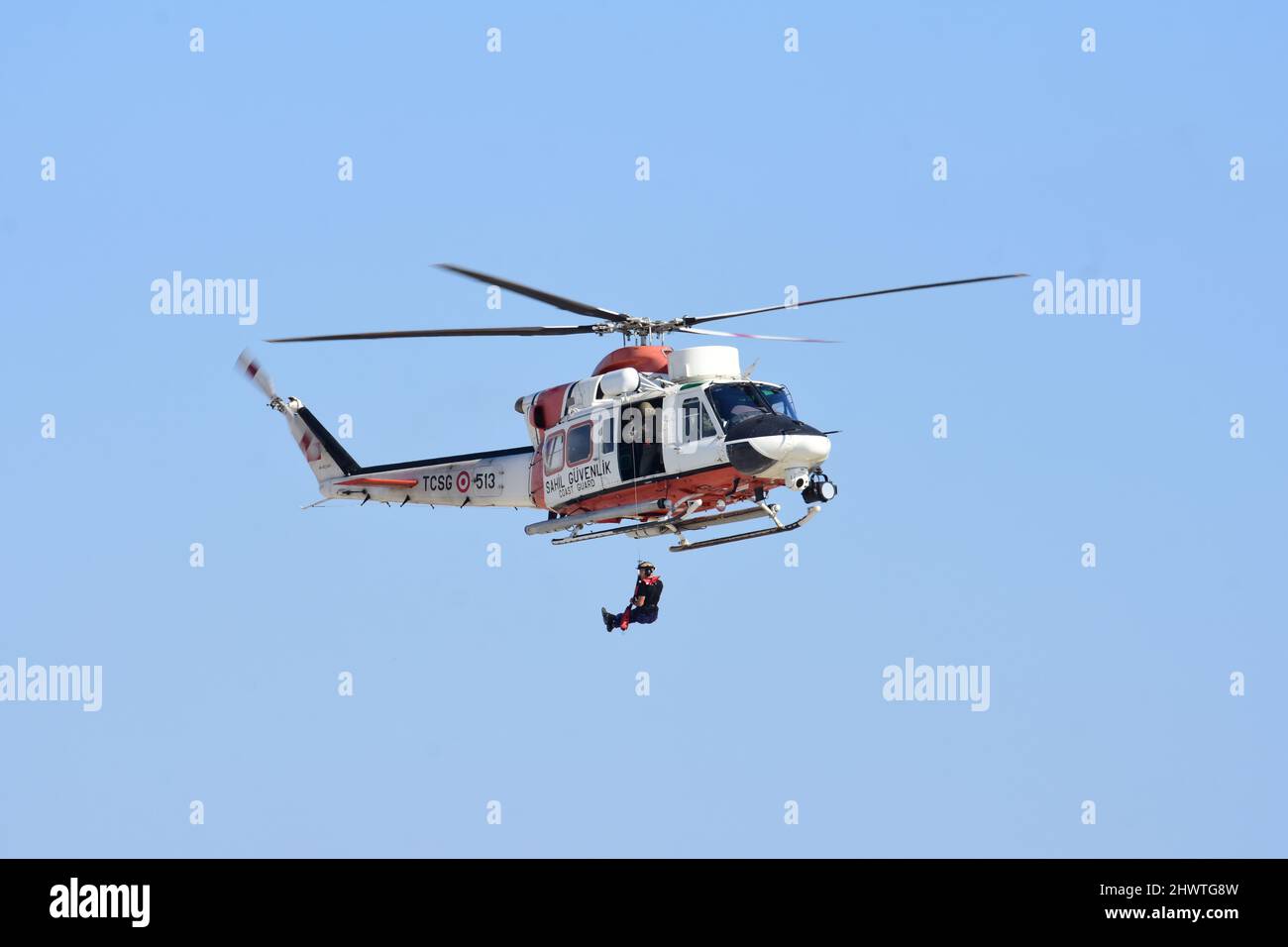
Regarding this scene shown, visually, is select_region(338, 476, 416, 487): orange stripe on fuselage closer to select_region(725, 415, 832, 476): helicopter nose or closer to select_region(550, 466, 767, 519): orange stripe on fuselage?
select_region(550, 466, 767, 519): orange stripe on fuselage

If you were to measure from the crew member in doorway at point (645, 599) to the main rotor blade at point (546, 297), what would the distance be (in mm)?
4063

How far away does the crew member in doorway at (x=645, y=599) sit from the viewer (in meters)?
37.0

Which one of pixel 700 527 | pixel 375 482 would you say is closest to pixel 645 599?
pixel 700 527

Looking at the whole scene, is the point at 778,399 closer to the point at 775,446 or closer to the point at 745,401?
the point at 745,401

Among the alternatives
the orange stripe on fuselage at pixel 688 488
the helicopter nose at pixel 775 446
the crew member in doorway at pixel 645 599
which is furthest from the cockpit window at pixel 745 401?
A: the crew member in doorway at pixel 645 599

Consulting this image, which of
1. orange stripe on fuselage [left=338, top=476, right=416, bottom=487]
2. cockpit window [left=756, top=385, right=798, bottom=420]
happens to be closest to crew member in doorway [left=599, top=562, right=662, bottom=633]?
cockpit window [left=756, top=385, right=798, bottom=420]

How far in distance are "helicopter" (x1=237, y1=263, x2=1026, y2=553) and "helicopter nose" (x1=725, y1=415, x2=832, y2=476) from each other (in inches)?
0.6

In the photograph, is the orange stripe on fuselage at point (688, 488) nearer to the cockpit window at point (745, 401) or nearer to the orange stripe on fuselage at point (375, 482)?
the cockpit window at point (745, 401)

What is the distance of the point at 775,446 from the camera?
3494 centimetres

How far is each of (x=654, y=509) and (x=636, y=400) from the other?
1773 mm

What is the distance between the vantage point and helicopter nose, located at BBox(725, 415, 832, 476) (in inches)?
1375

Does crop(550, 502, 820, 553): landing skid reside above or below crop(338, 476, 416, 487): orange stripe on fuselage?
below

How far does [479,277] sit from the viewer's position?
34.2 meters
